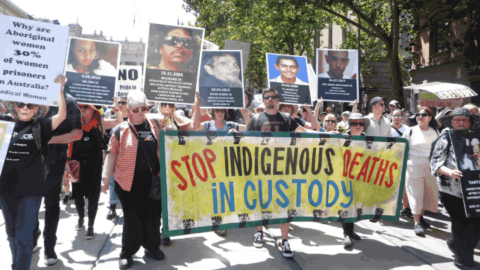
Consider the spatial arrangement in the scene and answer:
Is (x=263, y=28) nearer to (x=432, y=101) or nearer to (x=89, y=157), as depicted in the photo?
(x=432, y=101)

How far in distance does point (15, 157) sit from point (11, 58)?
2.83 feet

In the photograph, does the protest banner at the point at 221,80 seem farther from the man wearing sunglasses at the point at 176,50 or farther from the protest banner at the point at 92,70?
the protest banner at the point at 92,70

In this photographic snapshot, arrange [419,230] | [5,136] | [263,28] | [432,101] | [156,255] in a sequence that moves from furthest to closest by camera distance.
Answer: [263,28] < [432,101] < [419,230] < [156,255] < [5,136]

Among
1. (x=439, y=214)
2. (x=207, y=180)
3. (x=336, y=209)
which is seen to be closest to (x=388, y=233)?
(x=336, y=209)

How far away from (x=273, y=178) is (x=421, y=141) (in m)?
2.92

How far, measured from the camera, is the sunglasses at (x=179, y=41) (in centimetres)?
539

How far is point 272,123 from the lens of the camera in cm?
514

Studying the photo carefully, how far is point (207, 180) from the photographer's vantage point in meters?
4.55

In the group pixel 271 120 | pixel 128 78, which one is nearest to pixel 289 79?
pixel 271 120

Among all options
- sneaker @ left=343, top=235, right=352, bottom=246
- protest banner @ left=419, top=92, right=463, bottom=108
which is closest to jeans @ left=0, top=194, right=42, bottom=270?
sneaker @ left=343, top=235, right=352, bottom=246

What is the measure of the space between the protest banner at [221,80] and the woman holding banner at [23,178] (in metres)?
2.56

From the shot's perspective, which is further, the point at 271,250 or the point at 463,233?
the point at 271,250

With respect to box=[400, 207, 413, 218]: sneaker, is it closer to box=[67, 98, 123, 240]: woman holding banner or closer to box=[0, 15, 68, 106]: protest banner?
box=[67, 98, 123, 240]: woman holding banner

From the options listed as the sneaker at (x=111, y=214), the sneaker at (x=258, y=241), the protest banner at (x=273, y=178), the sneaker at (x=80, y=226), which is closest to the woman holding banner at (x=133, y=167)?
the protest banner at (x=273, y=178)
